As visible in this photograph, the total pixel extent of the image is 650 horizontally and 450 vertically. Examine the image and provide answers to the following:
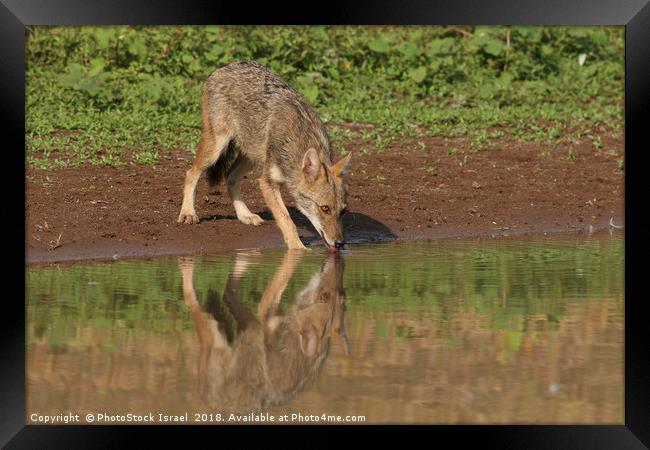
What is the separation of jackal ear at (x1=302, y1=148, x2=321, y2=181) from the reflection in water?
1168 mm

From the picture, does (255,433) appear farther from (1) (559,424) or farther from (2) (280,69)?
(2) (280,69)

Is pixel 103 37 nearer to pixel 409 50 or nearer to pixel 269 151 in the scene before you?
pixel 409 50

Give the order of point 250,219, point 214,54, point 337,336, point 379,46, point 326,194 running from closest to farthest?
point 337,336
point 326,194
point 250,219
point 214,54
point 379,46

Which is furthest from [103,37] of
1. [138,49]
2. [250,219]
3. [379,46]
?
[250,219]

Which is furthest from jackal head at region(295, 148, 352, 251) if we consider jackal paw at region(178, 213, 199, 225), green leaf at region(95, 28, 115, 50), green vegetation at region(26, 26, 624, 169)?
green leaf at region(95, 28, 115, 50)

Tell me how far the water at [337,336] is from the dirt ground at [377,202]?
0.82 m

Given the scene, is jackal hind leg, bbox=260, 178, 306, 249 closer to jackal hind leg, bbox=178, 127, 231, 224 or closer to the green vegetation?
jackal hind leg, bbox=178, 127, 231, 224

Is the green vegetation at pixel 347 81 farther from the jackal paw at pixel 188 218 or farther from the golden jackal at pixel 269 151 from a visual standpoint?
the jackal paw at pixel 188 218

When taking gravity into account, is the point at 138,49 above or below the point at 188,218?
above

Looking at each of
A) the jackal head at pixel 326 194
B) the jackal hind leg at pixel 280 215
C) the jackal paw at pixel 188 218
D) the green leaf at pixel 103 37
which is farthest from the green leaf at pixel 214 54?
the jackal head at pixel 326 194

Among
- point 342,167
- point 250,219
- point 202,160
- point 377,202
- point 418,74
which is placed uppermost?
point 418,74

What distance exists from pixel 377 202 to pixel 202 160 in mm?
1973

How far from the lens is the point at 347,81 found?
17.7 m

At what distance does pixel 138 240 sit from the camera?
11.3m
